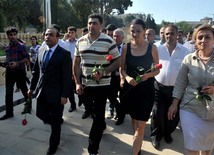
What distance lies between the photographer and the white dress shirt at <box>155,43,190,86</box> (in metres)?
4.14

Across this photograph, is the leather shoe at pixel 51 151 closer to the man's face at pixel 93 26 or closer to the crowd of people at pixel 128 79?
the crowd of people at pixel 128 79

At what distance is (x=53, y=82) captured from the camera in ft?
12.7

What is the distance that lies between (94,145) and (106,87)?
82 cm

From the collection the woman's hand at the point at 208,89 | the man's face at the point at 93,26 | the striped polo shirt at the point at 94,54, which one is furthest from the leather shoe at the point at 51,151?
the woman's hand at the point at 208,89

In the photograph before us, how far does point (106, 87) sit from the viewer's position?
3791mm

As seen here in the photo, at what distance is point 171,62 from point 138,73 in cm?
91

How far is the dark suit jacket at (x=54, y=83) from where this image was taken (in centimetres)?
383

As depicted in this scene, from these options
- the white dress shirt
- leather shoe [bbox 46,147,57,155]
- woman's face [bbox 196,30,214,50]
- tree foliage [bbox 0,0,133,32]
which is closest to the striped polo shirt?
the white dress shirt

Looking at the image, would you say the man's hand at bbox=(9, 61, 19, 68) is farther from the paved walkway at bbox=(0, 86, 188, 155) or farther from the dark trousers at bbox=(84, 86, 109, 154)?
the dark trousers at bbox=(84, 86, 109, 154)

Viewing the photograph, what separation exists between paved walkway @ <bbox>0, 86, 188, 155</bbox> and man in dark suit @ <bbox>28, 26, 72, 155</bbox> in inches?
14.8

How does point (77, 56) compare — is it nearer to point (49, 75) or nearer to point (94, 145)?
point (49, 75)

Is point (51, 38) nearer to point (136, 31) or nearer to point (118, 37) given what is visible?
point (136, 31)

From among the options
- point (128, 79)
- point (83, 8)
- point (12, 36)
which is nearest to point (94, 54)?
point (128, 79)

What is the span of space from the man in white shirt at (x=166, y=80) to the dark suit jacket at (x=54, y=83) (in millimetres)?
1443
